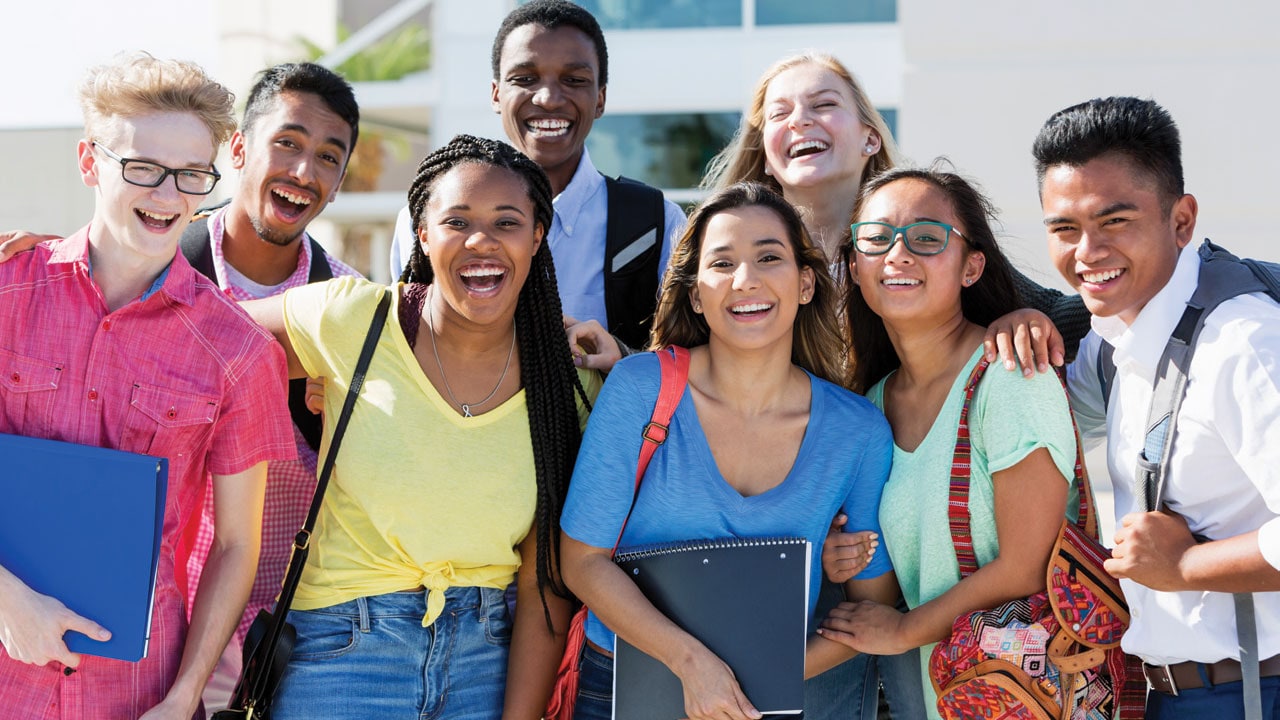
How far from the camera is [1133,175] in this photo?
2924 mm

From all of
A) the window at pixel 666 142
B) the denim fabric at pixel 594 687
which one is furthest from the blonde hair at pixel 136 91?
the window at pixel 666 142

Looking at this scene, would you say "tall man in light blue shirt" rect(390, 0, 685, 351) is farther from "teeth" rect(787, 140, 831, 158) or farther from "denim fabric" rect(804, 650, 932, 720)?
"denim fabric" rect(804, 650, 932, 720)

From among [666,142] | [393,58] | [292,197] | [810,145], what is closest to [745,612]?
[810,145]

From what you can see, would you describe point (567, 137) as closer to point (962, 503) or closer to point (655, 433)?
point (655, 433)

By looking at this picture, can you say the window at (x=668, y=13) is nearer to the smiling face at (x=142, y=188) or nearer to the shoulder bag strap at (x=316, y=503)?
the shoulder bag strap at (x=316, y=503)

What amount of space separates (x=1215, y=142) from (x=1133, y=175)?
6344 mm

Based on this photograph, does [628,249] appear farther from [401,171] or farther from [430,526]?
[401,171]

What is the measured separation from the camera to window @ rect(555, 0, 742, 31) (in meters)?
10.9

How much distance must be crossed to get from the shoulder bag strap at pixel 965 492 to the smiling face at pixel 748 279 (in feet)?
1.71

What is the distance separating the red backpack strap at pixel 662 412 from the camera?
296cm

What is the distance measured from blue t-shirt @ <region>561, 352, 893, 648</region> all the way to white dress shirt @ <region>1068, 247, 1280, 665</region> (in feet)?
2.07

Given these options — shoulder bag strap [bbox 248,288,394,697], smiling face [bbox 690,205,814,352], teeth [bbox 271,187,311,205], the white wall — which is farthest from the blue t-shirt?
the white wall

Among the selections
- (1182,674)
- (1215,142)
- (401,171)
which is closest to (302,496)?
(1182,674)

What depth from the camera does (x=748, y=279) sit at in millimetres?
3084
